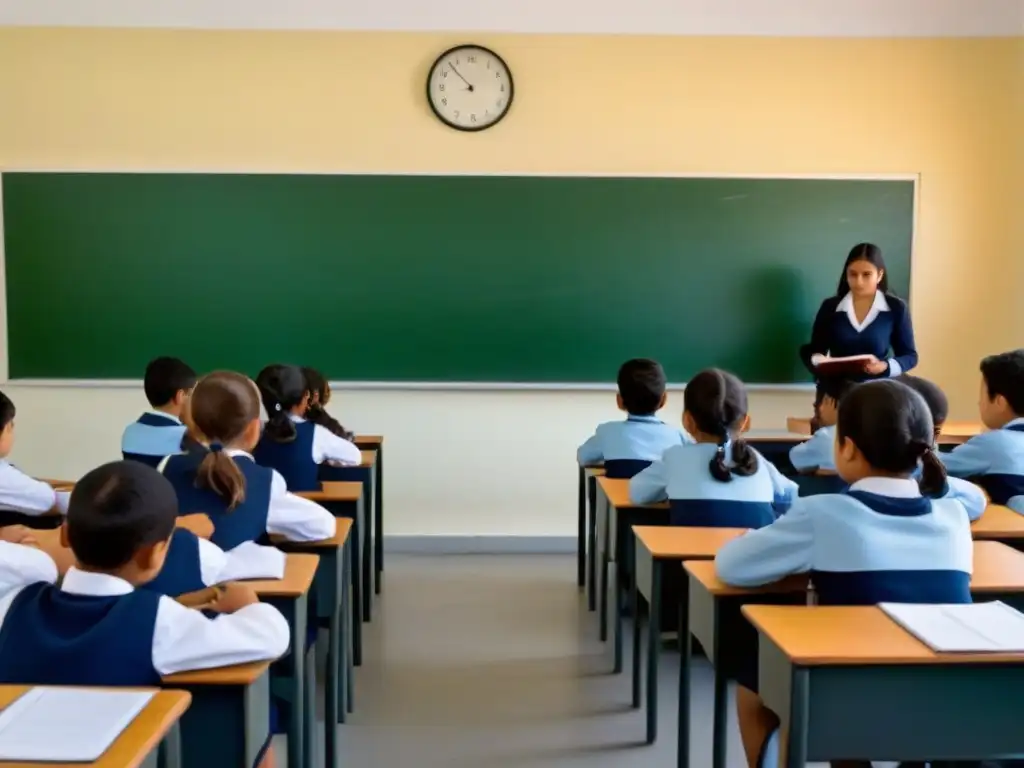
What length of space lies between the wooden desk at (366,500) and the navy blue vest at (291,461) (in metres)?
0.32

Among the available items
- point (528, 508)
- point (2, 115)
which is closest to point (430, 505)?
point (528, 508)

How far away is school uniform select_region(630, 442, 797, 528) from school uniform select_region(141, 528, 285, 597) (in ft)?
4.61

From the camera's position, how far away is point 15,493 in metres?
3.06

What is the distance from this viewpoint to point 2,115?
5141 millimetres

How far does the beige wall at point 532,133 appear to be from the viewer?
5.15 meters

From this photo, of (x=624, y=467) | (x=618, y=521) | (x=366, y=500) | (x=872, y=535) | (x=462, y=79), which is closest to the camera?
(x=872, y=535)

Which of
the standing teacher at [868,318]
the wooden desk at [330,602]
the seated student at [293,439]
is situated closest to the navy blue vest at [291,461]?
the seated student at [293,439]

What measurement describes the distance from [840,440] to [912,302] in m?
3.73

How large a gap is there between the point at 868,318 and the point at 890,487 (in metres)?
3.09

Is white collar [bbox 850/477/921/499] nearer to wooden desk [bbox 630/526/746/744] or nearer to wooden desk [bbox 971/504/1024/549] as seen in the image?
wooden desk [bbox 630/526/746/744]

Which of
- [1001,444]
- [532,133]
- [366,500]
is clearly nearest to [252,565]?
[366,500]

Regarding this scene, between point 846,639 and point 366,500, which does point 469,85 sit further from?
point 846,639

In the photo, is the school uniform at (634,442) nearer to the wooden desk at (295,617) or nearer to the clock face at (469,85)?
the wooden desk at (295,617)

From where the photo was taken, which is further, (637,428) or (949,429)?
(949,429)
